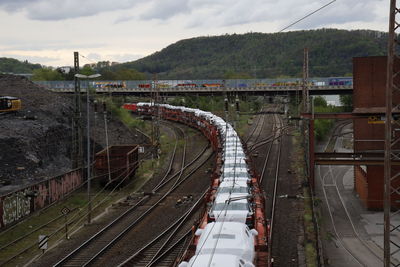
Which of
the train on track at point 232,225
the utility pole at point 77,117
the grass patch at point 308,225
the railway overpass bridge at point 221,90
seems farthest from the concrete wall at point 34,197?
the railway overpass bridge at point 221,90

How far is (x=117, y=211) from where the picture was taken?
22.9 metres

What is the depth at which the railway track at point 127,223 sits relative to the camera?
1617 centimetres

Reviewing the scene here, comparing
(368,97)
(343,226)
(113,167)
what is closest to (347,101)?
(368,97)

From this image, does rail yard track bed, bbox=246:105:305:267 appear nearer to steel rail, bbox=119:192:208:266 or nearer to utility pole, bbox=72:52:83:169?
steel rail, bbox=119:192:208:266

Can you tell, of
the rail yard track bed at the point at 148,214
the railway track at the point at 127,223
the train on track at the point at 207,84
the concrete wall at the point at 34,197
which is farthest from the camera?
the train on track at the point at 207,84

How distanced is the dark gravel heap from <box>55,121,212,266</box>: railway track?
6843 millimetres

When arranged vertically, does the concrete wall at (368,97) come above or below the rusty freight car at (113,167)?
above

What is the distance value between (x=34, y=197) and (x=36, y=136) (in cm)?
1085

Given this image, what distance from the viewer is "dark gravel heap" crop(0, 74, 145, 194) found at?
27.0 metres

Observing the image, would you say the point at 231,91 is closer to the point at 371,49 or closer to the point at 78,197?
the point at 78,197

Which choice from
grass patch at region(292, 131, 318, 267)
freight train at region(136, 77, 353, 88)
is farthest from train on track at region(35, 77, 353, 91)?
grass patch at region(292, 131, 318, 267)

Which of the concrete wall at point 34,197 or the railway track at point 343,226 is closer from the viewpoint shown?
the railway track at point 343,226

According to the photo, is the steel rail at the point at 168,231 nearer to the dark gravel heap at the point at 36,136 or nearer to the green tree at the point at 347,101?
the dark gravel heap at the point at 36,136

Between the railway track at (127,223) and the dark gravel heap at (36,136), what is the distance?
6.84 metres
